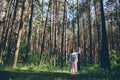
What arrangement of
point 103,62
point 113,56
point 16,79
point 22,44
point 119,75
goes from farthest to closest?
point 22,44, point 113,56, point 103,62, point 119,75, point 16,79

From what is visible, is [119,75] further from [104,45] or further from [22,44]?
[22,44]

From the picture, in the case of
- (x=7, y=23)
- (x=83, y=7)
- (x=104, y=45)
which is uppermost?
(x=83, y=7)

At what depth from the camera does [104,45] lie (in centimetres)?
2000

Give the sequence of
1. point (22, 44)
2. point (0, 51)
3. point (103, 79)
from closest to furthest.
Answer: point (103, 79)
point (0, 51)
point (22, 44)

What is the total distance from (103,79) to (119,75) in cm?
176

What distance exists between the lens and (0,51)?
27.4 meters

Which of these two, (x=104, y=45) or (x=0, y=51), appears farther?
(x=0, y=51)

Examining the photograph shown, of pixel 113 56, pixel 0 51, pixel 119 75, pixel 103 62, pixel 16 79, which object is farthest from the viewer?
pixel 113 56

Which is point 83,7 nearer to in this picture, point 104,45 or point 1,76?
point 104,45

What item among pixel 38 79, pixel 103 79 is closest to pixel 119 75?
pixel 103 79

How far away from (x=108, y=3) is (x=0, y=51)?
32.3 metres

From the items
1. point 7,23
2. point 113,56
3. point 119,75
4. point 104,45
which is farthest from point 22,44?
point 119,75

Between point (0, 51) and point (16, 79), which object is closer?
point (16, 79)

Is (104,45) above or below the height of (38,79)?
above
